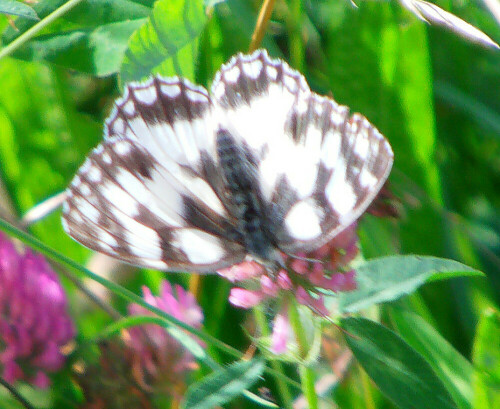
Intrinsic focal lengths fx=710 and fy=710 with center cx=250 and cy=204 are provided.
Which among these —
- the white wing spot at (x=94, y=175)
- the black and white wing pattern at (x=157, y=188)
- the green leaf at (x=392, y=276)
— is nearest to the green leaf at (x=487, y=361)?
the green leaf at (x=392, y=276)

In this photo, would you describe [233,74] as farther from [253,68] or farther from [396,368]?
[396,368]

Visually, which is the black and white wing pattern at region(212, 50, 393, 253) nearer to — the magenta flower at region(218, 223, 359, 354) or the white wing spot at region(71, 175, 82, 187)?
the magenta flower at region(218, 223, 359, 354)

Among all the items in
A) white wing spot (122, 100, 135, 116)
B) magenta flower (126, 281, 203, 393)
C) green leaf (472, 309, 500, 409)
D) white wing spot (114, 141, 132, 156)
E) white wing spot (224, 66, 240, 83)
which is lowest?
magenta flower (126, 281, 203, 393)

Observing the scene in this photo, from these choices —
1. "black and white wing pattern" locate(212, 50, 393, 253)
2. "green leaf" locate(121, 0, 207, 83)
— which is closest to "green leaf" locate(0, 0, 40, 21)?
"green leaf" locate(121, 0, 207, 83)

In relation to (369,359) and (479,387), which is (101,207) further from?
(479,387)

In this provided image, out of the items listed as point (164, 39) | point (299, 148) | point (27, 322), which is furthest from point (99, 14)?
point (27, 322)
